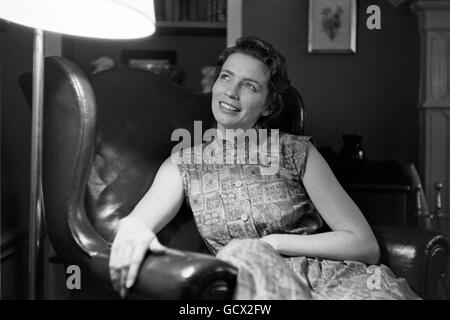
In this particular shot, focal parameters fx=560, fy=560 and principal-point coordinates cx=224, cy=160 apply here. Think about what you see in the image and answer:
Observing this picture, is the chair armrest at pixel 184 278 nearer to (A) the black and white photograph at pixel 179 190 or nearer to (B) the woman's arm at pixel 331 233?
(A) the black and white photograph at pixel 179 190

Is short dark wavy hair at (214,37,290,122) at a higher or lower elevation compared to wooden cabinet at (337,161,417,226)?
higher

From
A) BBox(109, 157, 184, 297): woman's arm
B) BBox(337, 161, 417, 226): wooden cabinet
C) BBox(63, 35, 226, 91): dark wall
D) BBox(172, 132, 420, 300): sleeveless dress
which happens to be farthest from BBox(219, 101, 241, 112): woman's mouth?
BBox(63, 35, 226, 91): dark wall

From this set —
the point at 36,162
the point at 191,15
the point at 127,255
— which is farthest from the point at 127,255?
the point at 191,15

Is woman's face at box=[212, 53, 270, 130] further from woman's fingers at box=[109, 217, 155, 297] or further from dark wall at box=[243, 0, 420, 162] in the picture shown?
dark wall at box=[243, 0, 420, 162]

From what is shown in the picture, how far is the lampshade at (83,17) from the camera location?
151 cm

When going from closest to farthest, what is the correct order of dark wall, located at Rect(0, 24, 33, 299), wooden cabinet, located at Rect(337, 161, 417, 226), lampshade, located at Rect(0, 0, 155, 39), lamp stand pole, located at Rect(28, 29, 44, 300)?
lamp stand pole, located at Rect(28, 29, 44, 300)
lampshade, located at Rect(0, 0, 155, 39)
dark wall, located at Rect(0, 24, 33, 299)
wooden cabinet, located at Rect(337, 161, 417, 226)

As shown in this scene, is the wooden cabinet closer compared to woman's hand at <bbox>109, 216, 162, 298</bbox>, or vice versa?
woman's hand at <bbox>109, 216, 162, 298</bbox>

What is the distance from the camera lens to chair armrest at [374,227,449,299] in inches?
62.9

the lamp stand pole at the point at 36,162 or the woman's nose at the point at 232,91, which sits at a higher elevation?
the woman's nose at the point at 232,91

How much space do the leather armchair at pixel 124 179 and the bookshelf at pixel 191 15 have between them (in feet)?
3.20

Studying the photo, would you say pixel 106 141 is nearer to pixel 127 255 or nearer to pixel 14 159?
pixel 127 255

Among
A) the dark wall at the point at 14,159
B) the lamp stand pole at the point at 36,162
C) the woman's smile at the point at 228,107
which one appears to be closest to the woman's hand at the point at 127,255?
the lamp stand pole at the point at 36,162

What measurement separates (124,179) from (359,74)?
1.71 metres

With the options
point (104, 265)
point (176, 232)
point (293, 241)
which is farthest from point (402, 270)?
point (104, 265)
